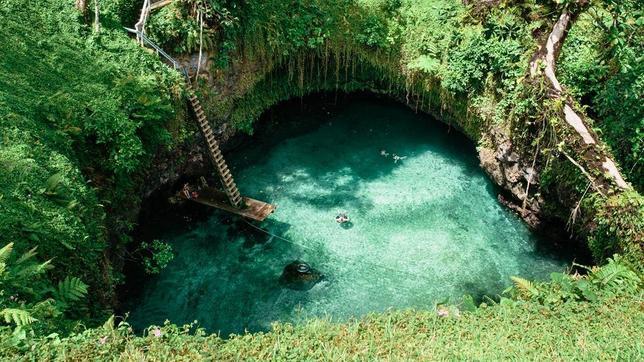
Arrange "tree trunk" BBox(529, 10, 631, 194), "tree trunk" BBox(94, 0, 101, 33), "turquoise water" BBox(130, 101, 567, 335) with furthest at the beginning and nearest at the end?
"tree trunk" BBox(94, 0, 101, 33), "turquoise water" BBox(130, 101, 567, 335), "tree trunk" BBox(529, 10, 631, 194)

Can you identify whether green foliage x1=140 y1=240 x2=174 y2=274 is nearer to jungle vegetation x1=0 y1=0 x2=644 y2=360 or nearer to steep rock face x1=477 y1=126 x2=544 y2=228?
jungle vegetation x1=0 y1=0 x2=644 y2=360

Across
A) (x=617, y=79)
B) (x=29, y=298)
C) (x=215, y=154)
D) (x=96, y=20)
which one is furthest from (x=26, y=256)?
(x=617, y=79)

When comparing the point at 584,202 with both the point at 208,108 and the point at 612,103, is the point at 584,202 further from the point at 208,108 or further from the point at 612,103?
the point at 208,108

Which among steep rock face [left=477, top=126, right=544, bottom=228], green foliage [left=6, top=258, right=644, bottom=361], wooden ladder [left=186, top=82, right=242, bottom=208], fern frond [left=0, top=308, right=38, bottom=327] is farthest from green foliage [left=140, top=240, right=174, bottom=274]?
steep rock face [left=477, top=126, right=544, bottom=228]

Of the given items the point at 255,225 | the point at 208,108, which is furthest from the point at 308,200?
the point at 208,108

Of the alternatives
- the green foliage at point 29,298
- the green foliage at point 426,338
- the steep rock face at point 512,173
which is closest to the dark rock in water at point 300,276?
the green foliage at point 426,338

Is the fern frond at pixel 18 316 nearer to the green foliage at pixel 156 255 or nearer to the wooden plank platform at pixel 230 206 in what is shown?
the green foliage at pixel 156 255
